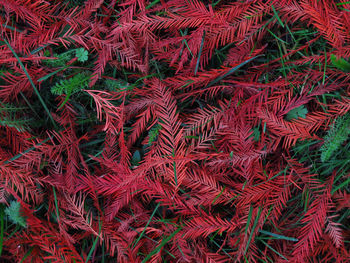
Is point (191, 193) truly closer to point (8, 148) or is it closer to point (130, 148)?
point (130, 148)

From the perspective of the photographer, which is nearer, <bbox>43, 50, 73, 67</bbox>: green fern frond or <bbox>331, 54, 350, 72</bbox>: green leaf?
<bbox>331, 54, 350, 72</bbox>: green leaf

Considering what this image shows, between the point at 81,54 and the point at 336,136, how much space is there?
4.03 ft

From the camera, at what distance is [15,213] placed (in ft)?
4.67

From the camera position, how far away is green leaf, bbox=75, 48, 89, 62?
57.6 inches

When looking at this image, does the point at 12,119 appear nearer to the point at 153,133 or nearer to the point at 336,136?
the point at 153,133

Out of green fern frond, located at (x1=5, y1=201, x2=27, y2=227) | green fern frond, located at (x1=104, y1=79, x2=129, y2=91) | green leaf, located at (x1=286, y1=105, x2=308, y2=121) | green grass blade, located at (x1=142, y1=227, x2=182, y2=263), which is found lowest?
green grass blade, located at (x1=142, y1=227, x2=182, y2=263)

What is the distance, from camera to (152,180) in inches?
55.2

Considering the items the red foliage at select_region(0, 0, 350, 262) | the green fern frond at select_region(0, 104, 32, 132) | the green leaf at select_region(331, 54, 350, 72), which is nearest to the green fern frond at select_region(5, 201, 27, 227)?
the red foliage at select_region(0, 0, 350, 262)

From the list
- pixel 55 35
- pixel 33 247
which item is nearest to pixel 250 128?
pixel 55 35

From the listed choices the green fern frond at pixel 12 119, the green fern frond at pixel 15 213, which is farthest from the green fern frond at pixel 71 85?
the green fern frond at pixel 15 213

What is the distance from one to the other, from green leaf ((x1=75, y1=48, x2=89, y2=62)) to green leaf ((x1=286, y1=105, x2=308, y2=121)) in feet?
3.23

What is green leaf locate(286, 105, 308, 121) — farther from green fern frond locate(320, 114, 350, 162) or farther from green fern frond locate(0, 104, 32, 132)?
green fern frond locate(0, 104, 32, 132)

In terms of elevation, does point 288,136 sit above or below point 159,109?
below

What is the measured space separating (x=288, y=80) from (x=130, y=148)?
817mm
